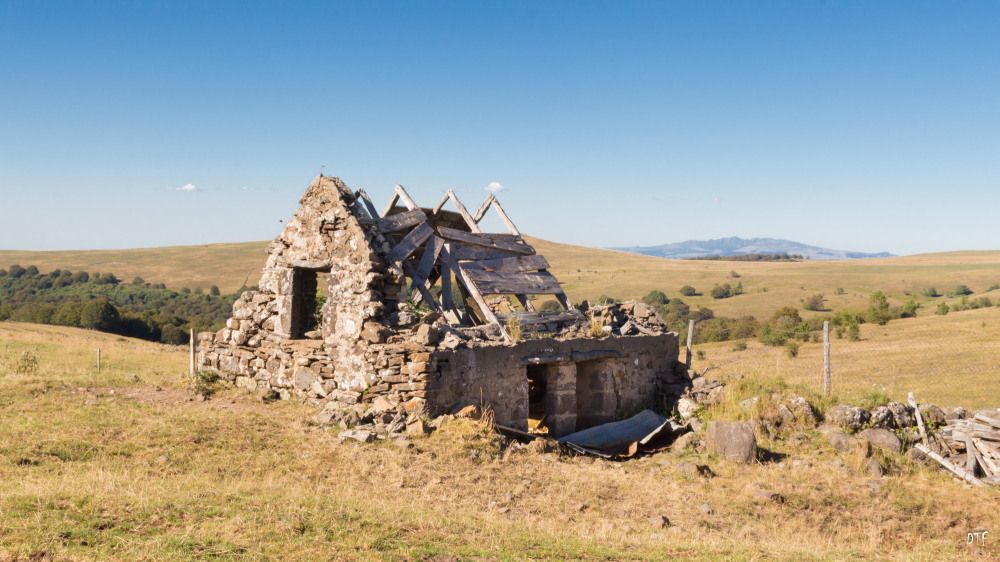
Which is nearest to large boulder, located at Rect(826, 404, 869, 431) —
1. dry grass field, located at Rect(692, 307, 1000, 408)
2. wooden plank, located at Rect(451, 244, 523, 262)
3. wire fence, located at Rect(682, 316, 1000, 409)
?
dry grass field, located at Rect(692, 307, 1000, 408)

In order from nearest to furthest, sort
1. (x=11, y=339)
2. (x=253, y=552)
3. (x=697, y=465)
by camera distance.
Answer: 1. (x=253, y=552)
2. (x=697, y=465)
3. (x=11, y=339)

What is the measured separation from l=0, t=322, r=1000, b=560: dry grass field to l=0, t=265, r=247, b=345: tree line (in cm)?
2052

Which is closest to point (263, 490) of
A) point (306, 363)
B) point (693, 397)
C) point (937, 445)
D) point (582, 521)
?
point (582, 521)

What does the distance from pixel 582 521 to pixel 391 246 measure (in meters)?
6.80

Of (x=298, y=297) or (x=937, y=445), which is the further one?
(x=298, y=297)

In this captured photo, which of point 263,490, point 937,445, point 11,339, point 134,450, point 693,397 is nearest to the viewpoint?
point 263,490

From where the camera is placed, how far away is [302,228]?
12.3 metres

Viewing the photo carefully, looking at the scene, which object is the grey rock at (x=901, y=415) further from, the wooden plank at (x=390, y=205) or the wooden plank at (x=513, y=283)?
the wooden plank at (x=390, y=205)

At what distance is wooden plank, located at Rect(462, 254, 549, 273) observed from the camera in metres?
13.4

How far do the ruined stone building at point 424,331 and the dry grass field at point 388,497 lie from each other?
96cm

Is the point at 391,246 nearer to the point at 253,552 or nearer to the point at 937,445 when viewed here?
the point at 253,552

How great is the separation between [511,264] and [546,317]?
5.23ft

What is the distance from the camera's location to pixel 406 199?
13.7m

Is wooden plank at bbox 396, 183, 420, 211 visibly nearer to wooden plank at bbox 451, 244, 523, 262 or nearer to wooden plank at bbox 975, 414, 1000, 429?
wooden plank at bbox 451, 244, 523, 262
